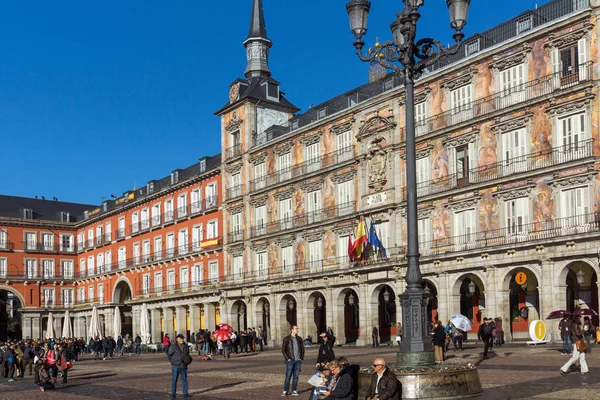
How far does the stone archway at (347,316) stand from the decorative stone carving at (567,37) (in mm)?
19364

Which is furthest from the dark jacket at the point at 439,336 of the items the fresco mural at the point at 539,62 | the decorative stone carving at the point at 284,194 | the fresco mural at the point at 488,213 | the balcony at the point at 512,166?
A: the decorative stone carving at the point at 284,194

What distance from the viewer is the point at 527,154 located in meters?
37.8

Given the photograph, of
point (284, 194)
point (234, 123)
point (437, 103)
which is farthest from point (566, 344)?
point (234, 123)

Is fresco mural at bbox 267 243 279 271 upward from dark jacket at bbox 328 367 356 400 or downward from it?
upward

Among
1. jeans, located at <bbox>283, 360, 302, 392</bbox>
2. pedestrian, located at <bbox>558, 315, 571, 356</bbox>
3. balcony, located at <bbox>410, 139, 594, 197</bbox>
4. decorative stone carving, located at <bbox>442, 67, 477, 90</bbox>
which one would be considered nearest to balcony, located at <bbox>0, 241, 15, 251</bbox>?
balcony, located at <bbox>410, 139, 594, 197</bbox>

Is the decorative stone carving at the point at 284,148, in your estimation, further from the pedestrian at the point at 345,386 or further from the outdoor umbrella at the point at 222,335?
the pedestrian at the point at 345,386

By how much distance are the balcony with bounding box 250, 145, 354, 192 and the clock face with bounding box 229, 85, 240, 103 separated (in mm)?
7252

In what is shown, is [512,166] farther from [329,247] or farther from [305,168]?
[305,168]

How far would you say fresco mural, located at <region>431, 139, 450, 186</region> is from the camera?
139ft

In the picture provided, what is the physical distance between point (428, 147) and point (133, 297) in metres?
40.5

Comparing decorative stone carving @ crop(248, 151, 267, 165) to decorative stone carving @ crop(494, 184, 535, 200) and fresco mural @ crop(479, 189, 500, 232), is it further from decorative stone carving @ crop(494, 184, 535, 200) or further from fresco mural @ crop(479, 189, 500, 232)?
decorative stone carving @ crop(494, 184, 535, 200)

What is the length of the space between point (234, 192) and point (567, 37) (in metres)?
30.2

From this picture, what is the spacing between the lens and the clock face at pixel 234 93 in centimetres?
6084

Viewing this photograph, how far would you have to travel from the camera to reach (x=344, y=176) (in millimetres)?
49312
